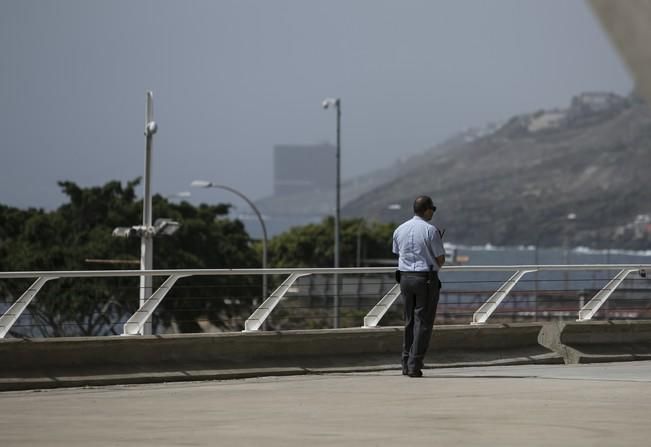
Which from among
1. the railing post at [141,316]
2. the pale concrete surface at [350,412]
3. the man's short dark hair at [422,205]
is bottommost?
the pale concrete surface at [350,412]

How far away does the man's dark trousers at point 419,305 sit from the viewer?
453 inches

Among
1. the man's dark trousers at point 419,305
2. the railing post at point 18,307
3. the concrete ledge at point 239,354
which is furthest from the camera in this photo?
the man's dark trousers at point 419,305

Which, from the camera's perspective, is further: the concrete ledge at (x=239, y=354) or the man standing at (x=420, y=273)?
the man standing at (x=420, y=273)

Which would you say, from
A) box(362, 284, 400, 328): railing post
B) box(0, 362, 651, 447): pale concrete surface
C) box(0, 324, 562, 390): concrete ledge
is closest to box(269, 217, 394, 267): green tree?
box(0, 324, 562, 390): concrete ledge

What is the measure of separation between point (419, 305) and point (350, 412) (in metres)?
2.83

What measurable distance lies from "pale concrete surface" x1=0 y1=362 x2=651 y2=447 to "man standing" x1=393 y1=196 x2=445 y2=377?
1.41 feet

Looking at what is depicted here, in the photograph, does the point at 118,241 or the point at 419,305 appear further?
the point at 118,241

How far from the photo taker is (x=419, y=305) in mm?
11539

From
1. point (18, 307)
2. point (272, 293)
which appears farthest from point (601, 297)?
point (18, 307)

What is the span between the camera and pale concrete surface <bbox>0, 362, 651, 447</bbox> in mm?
7324

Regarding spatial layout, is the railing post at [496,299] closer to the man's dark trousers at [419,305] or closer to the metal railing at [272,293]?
the metal railing at [272,293]

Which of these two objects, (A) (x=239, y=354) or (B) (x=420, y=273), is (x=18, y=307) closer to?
(A) (x=239, y=354)

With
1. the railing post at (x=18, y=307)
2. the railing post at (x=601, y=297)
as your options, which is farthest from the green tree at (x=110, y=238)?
the railing post at (x=18, y=307)

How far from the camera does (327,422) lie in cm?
820
